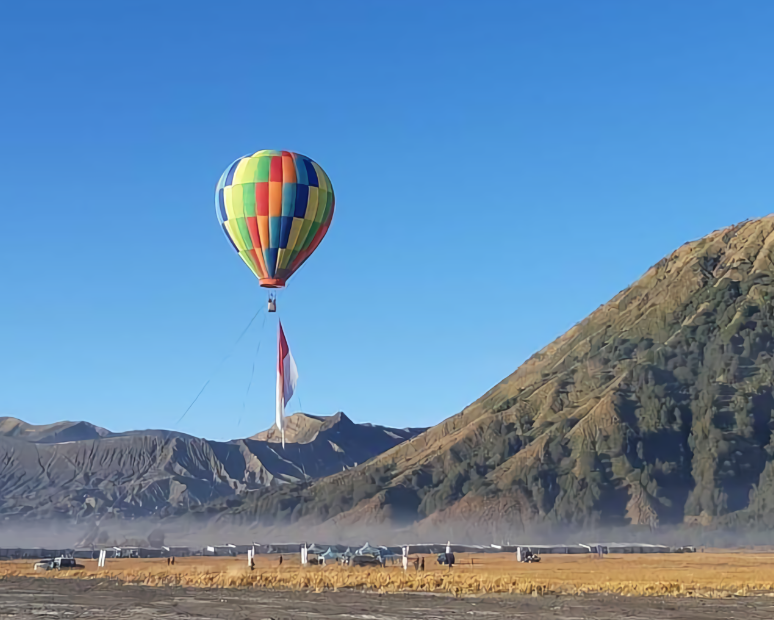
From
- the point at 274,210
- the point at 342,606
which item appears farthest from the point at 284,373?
the point at 342,606

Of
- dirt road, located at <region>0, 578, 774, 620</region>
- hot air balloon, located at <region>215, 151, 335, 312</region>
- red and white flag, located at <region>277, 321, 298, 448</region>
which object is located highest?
hot air balloon, located at <region>215, 151, 335, 312</region>

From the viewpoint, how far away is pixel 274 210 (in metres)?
66.0

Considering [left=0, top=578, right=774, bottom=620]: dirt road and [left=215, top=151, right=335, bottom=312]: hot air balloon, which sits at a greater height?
[left=215, top=151, right=335, bottom=312]: hot air balloon

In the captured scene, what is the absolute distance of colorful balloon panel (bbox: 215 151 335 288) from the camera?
66.0 meters

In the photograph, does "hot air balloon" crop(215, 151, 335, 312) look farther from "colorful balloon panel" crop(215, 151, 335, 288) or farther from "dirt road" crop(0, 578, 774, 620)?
"dirt road" crop(0, 578, 774, 620)

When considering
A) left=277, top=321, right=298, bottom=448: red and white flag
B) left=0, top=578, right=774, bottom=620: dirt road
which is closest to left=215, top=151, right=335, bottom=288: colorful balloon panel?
left=277, top=321, right=298, bottom=448: red and white flag

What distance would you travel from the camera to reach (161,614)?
39.8m

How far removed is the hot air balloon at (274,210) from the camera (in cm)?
6600

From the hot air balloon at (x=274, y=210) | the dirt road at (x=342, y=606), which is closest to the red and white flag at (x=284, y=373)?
the hot air balloon at (x=274, y=210)

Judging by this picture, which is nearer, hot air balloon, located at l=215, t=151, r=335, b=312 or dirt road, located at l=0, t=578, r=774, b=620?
dirt road, located at l=0, t=578, r=774, b=620

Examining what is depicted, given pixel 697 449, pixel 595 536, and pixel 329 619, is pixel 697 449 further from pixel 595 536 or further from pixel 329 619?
pixel 329 619

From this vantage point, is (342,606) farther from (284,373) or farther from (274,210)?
(274,210)

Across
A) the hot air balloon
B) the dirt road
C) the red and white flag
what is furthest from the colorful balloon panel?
the dirt road

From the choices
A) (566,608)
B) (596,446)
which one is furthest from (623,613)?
(596,446)
